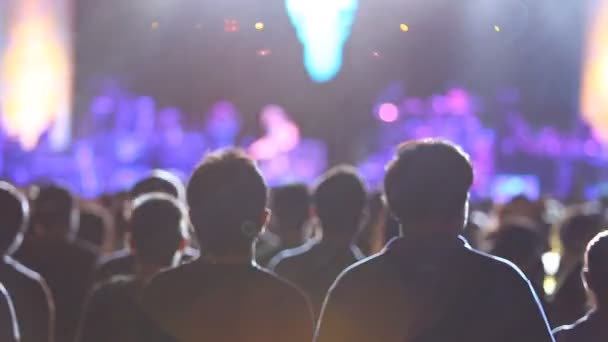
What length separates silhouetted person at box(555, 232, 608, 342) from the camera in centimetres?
311

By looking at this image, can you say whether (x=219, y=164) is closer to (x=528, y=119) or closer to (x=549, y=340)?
(x=549, y=340)

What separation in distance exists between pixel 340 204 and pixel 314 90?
18.1 meters

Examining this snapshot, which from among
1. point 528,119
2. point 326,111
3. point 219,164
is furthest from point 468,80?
point 219,164

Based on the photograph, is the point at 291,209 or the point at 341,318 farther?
the point at 291,209

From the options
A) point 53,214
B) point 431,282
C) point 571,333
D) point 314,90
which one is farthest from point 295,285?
point 314,90

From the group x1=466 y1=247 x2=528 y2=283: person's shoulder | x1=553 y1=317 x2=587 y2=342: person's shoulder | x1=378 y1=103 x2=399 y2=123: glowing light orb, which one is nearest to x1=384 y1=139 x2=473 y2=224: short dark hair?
x1=466 y1=247 x2=528 y2=283: person's shoulder

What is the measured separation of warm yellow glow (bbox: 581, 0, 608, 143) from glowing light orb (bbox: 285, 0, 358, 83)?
5544 millimetres

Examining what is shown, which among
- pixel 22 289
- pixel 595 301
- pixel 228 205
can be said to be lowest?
pixel 22 289

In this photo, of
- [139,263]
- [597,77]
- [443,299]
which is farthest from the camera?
[597,77]

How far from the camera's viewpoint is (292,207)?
5137 mm

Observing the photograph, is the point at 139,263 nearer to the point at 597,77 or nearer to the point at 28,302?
the point at 28,302

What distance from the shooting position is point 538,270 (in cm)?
414

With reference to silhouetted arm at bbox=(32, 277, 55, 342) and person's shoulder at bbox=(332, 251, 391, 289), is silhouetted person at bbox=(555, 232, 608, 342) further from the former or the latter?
silhouetted arm at bbox=(32, 277, 55, 342)

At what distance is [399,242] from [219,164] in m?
0.72
